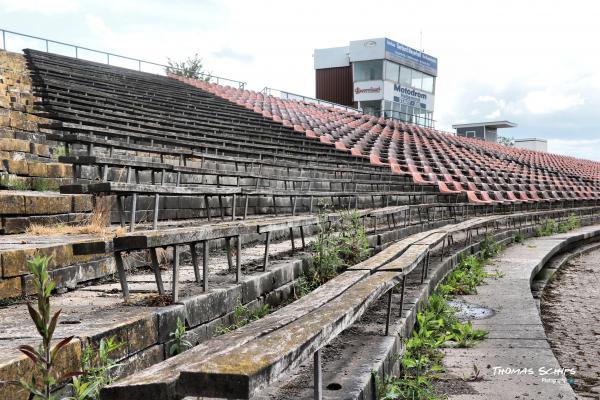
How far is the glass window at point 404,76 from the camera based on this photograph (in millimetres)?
34750

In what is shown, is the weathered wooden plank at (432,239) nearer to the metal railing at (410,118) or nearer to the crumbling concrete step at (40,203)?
the crumbling concrete step at (40,203)

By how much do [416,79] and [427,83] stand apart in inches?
49.5

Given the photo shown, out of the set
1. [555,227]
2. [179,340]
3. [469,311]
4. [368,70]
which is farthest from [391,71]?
[179,340]

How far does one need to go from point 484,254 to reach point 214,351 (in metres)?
8.22

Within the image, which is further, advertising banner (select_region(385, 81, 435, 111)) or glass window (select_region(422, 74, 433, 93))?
glass window (select_region(422, 74, 433, 93))

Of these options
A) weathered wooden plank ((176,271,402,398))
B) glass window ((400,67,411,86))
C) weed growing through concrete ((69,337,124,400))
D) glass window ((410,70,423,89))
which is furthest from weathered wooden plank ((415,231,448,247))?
glass window ((410,70,423,89))

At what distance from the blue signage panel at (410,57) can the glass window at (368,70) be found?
88 cm

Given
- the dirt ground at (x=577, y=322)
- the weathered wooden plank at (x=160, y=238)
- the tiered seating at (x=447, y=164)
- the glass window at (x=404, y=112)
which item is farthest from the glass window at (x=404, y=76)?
the weathered wooden plank at (x=160, y=238)

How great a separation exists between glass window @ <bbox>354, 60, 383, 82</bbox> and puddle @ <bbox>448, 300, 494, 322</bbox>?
94.3 feet

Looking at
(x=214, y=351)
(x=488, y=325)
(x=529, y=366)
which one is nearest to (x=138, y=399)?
(x=214, y=351)

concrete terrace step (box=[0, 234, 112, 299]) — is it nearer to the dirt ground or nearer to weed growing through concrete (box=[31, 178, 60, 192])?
weed growing through concrete (box=[31, 178, 60, 192])

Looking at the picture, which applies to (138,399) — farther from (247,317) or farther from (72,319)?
(247,317)

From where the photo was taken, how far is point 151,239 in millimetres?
2758

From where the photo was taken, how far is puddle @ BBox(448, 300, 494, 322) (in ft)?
17.8
